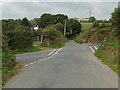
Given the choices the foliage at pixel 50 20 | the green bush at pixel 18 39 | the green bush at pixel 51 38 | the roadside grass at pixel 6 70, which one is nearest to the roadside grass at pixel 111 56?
the roadside grass at pixel 6 70

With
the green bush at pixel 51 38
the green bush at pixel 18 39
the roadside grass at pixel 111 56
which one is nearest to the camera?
the roadside grass at pixel 111 56

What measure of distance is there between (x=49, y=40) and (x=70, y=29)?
44.7 m

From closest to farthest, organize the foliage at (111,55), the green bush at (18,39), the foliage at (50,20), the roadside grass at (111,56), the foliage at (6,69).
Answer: the foliage at (6,69) → the roadside grass at (111,56) → the foliage at (111,55) → the green bush at (18,39) → the foliage at (50,20)

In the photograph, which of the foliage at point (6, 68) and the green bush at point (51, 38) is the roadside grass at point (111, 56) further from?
the green bush at point (51, 38)

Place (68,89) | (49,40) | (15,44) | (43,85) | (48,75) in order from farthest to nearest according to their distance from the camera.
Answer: (49,40), (15,44), (48,75), (43,85), (68,89)

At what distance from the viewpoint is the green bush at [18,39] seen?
87.5 ft

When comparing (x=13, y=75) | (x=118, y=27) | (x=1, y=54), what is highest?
(x=118, y=27)

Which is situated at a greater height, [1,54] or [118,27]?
[118,27]

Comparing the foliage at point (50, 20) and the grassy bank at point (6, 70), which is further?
the foliage at point (50, 20)

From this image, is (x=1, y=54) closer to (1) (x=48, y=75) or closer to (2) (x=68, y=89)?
(1) (x=48, y=75)

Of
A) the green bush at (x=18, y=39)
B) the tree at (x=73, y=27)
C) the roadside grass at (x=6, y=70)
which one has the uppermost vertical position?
the tree at (x=73, y=27)

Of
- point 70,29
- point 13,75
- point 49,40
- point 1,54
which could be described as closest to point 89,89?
point 13,75

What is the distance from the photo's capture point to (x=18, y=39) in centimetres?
2725

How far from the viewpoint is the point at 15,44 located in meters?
27.3
